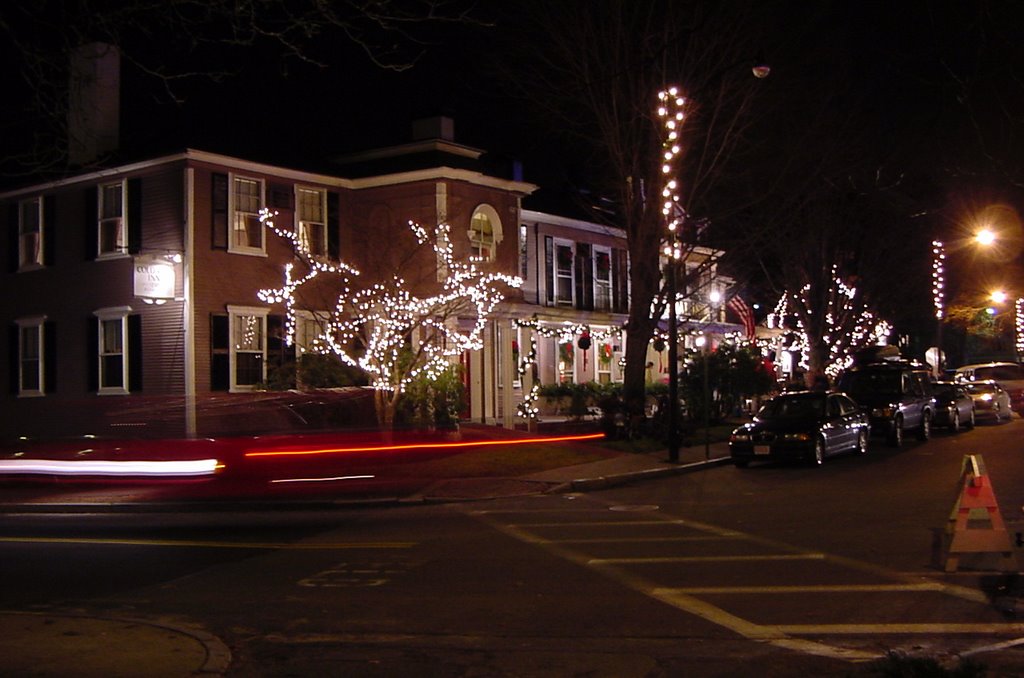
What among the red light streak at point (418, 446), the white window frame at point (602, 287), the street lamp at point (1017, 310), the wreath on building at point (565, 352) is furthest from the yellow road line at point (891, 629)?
the street lamp at point (1017, 310)

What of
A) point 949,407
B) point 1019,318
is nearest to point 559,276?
point 949,407

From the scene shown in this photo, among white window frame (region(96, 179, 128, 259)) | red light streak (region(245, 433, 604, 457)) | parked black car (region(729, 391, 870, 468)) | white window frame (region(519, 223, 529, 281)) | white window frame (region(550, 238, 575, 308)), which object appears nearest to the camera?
red light streak (region(245, 433, 604, 457))

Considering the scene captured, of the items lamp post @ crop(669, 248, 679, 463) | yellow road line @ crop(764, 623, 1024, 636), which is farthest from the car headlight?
yellow road line @ crop(764, 623, 1024, 636)

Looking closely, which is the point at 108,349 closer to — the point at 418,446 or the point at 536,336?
the point at 418,446

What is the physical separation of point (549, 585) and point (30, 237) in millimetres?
23503

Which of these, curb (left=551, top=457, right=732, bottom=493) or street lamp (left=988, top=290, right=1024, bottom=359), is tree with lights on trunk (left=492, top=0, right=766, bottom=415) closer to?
curb (left=551, top=457, right=732, bottom=493)

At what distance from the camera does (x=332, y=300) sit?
27672mm

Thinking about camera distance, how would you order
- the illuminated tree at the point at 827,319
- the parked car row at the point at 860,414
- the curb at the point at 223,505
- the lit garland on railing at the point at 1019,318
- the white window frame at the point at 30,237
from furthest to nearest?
the lit garland on railing at the point at 1019,318 → the illuminated tree at the point at 827,319 → the white window frame at the point at 30,237 → the parked car row at the point at 860,414 → the curb at the point at 223,505

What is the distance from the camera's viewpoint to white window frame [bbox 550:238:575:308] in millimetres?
34062

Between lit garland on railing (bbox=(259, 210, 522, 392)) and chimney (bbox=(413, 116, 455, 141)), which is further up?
chimney (bbox=(413, 116, 455, 141))

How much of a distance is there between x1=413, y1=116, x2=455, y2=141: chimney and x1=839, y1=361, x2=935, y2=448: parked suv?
1254 cm

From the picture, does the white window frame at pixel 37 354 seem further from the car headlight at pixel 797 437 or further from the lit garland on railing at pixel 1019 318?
the lit garland on railing at pixel 1019 318

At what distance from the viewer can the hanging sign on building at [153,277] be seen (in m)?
24.7

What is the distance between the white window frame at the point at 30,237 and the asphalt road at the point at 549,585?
45.0 ft
